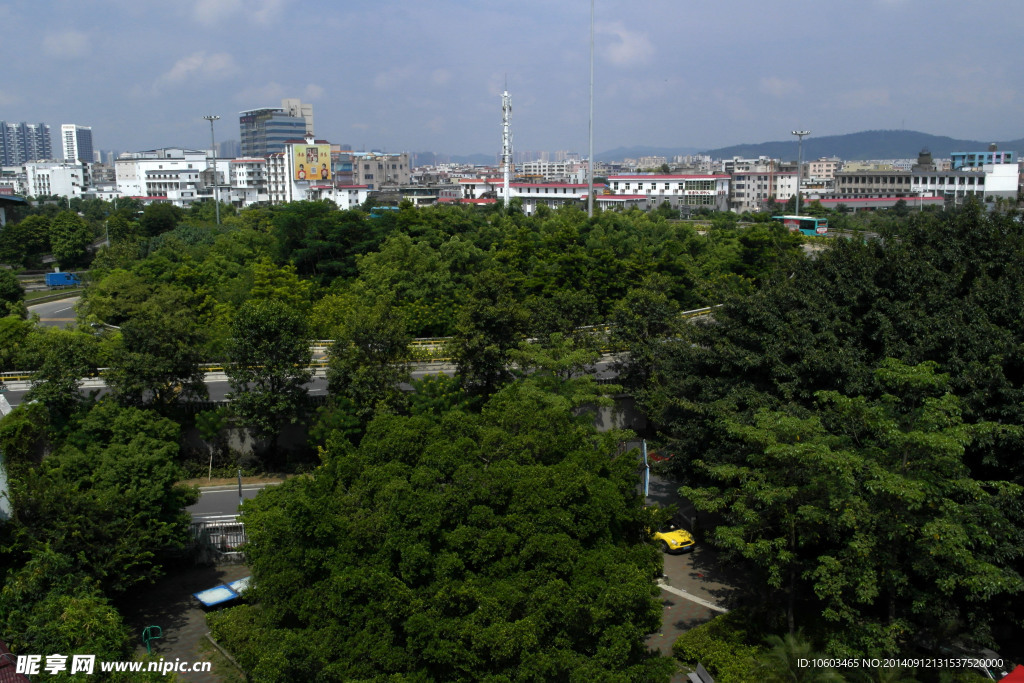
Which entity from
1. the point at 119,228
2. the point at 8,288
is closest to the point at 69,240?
the point at 119,228

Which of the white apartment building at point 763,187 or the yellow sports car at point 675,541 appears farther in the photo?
the white apartment building at point 763,187

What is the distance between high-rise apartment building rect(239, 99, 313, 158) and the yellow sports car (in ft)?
305

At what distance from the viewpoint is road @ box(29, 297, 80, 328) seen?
2903 cm

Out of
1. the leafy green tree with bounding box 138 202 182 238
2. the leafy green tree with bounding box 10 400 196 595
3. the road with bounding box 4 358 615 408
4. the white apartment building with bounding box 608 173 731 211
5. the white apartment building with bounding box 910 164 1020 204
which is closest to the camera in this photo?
the leafy green tree with bounding box 10 400 196 595

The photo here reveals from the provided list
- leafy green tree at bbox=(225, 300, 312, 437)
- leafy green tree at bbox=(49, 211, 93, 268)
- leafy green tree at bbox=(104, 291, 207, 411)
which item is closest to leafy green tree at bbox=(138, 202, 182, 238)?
leafy green tree at bbox=(49, 211, 93, 268)

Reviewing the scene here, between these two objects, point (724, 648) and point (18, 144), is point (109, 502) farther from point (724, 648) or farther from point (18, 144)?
point (18, 144)

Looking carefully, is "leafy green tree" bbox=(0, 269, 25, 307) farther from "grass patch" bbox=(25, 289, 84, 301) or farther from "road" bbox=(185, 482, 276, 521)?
"road" bbox=(185, 482, 276, 521)

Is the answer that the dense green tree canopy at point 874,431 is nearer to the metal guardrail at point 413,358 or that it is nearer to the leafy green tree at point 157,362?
the metal guardrail at point 413,358

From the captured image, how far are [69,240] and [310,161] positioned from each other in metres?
27.6

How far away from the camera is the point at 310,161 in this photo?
67000mm

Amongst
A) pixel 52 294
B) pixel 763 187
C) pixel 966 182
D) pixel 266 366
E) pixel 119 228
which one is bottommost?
pixel 52 294

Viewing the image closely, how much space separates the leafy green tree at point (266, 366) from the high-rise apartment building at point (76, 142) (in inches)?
5228

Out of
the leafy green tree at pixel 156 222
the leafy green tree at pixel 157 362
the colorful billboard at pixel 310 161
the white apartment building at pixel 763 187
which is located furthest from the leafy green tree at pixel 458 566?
the white apartment building at pixel 763 187

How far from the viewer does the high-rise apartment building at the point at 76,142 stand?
132m
